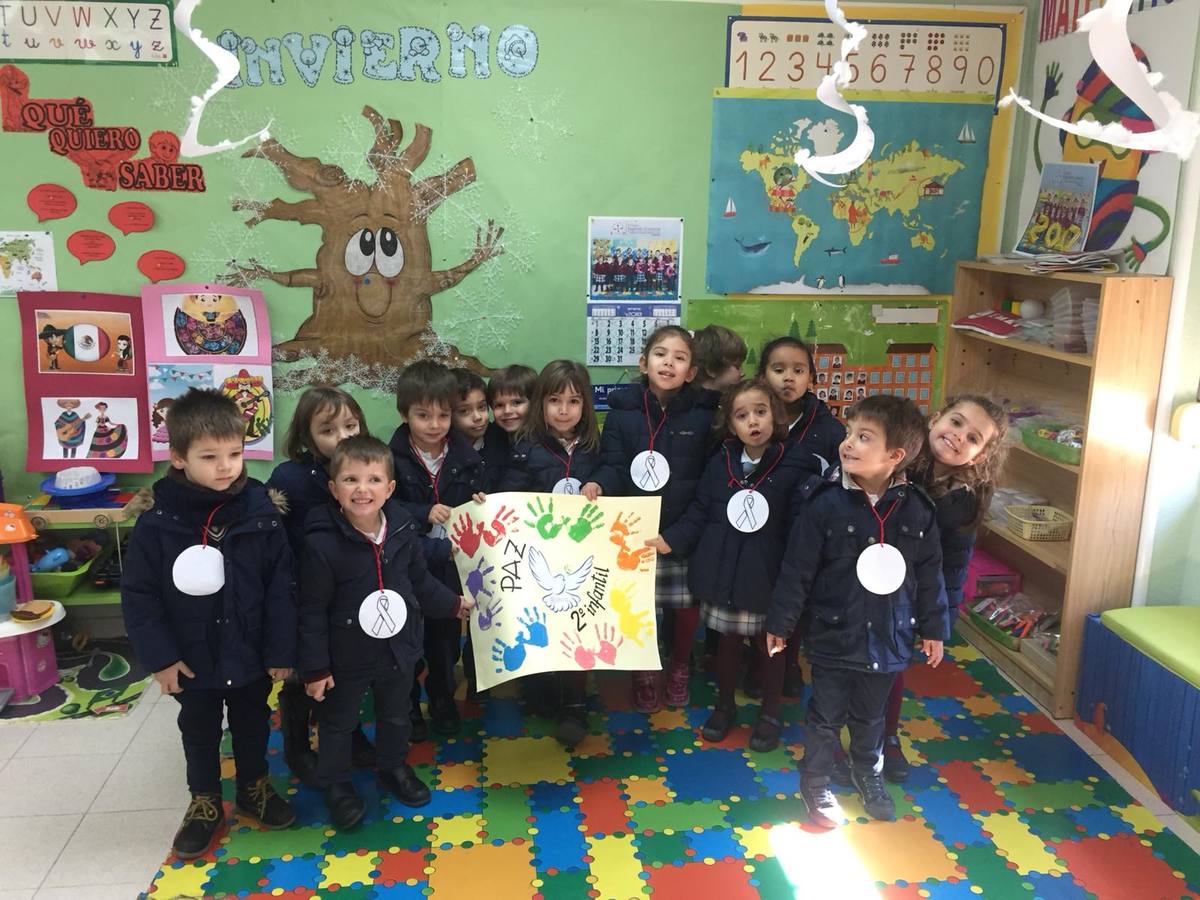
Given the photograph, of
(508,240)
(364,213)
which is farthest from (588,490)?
(364,213)

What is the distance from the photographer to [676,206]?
3832 mm

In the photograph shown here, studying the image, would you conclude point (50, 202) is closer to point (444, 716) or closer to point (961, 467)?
point (444, 716)

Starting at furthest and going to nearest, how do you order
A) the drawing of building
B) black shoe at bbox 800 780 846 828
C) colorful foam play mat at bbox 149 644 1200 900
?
1. the drawing of building
2. black shoe at bbox 800 780 846 828
3. colorful foam play mat at bbox 149 644 1200 900

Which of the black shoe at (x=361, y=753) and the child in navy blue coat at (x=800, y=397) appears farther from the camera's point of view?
the child in navy blue coat at (x=800, y=397)

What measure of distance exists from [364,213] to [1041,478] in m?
2.91

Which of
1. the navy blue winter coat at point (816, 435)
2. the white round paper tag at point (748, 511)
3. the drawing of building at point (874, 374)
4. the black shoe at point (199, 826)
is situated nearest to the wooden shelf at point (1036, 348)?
the drawing of building at point (874, 374)

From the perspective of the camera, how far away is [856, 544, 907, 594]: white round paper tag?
8.59 feet

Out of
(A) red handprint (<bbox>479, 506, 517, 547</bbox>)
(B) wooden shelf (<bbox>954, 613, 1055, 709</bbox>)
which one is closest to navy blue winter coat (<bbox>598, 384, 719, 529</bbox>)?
(A) red handprint (<bbox>479, 506, 517, 547</bbox>)

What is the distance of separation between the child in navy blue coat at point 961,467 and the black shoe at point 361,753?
5.97 feet

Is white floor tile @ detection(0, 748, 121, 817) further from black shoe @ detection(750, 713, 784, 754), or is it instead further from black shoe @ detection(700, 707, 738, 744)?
black shoe @ detection(750, 713, 784, 754)

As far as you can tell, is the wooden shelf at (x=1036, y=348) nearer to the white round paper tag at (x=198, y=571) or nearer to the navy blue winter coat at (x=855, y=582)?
the navy blue winter coat at (x=855, y=582)

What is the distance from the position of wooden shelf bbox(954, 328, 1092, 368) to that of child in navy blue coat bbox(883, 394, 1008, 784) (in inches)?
22.4

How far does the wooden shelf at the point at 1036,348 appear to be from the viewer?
3.18 metres

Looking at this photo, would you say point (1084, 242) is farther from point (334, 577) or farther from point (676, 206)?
point (334, 577)
